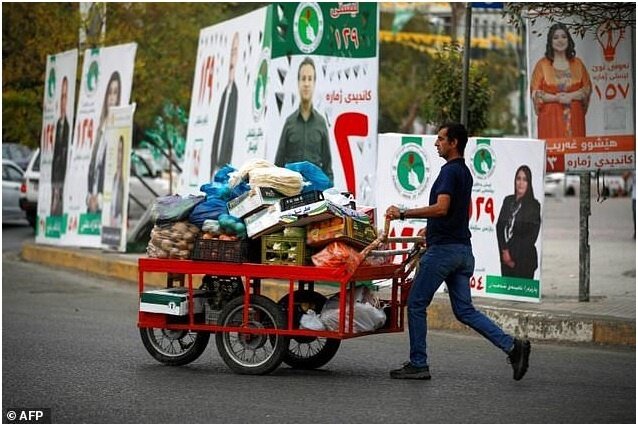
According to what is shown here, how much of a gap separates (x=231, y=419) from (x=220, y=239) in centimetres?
220

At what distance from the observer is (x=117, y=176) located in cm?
1930

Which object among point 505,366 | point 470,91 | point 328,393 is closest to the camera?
point 328,393

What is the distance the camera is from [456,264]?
9352 millimetres

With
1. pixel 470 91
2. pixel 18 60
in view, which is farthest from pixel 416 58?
pixel 470 91

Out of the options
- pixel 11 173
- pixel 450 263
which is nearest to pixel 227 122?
pixel 450 263

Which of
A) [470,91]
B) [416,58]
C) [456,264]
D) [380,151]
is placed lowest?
[456,264]

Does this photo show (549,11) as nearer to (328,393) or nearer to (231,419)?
(328,393)

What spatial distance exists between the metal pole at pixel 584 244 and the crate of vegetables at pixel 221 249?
16.7 ft

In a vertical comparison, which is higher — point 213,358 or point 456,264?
point 456,264

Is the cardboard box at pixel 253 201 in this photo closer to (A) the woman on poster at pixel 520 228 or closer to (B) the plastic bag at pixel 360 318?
(B) the plastic bag at pixel 360 318

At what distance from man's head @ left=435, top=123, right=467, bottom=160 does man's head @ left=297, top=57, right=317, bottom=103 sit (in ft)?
19.0

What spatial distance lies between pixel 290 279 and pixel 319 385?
77 centimetres

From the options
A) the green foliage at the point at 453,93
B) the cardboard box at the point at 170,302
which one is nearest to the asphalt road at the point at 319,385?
the cardboard box at the point at 170,302

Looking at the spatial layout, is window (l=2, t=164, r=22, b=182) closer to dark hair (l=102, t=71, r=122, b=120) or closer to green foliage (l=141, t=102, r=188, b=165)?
green foliage (l=141, t=102, r=188, b=165)
